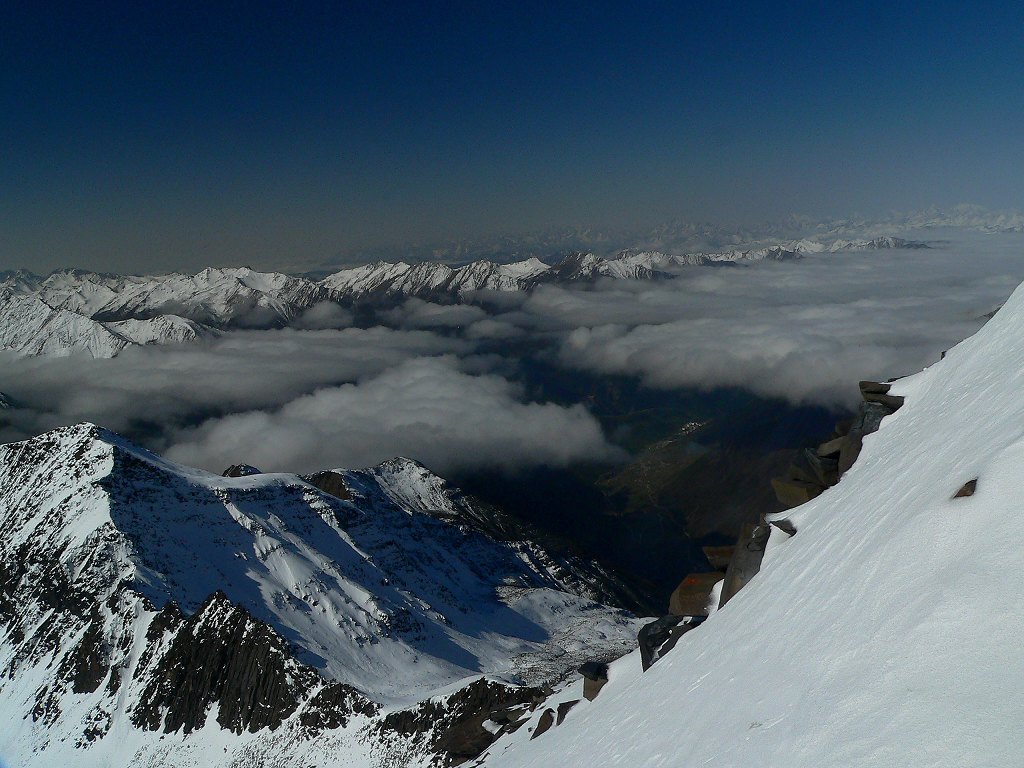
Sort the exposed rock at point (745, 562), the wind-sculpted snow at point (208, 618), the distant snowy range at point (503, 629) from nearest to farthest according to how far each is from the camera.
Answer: the distant snowy range at point (503, 629) → the exposed rock at point (745, 562) → the wind-sculpted snow at point (208, 618)

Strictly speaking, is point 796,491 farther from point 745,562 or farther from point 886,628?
point 886,628

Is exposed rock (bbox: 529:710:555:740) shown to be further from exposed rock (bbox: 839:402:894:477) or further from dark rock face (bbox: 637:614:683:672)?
exposed rock (bbox: 839:402:894:477)

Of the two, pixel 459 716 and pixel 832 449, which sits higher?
pixel 832 449

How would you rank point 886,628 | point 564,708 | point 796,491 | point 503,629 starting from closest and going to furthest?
1. point 886,628
2. point 796,491
3. point 564,708
4. point 503,629

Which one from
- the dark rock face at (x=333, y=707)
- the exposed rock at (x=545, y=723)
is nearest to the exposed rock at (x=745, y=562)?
the exposed rock at (x=545, y=723)

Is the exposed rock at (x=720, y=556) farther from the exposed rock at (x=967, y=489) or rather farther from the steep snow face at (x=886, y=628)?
the exposed rock at (x=967, y=489)

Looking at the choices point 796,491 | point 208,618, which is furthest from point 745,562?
point 208,618

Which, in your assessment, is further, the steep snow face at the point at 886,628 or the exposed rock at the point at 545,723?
the exposed rock at the point at 545,723
